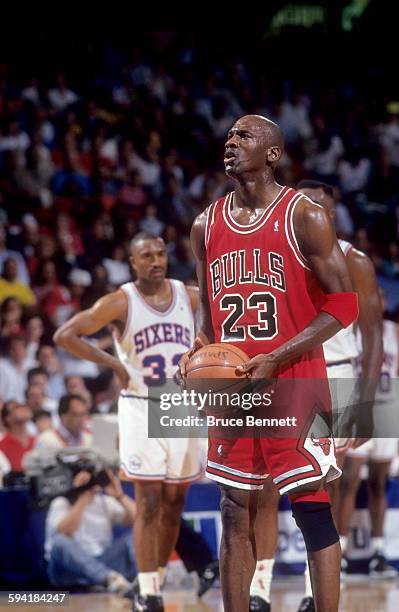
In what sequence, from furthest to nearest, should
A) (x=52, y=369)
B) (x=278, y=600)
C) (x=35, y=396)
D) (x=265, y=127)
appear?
(x=52, y=369) < (x=35, y=396) < (x=278, y=600) < (x=265, y=127)

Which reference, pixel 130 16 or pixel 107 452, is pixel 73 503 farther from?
pixel 130 16

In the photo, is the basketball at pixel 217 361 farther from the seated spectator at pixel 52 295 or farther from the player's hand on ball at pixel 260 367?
the seated spectator at pixel 52 295

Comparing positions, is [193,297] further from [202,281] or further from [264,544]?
[202,281]

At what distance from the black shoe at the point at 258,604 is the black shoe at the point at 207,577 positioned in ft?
4.87

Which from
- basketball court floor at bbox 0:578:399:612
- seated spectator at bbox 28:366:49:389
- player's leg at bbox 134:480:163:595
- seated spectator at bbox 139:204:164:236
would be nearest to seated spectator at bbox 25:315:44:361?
seated spectator at bbox 28:366:49:389

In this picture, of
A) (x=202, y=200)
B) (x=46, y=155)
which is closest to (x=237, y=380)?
(x=46, y=155)

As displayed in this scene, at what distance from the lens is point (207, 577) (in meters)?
6.90

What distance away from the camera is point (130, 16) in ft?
50.3

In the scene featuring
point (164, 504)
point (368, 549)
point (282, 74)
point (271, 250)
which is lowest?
point (368, 549)

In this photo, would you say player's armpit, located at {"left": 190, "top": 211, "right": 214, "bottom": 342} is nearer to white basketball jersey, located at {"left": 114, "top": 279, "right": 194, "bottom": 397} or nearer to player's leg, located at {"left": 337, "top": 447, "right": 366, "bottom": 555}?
white basketball jersey, located at {"left": 114, "top": 279, "right": 194, "bottom": 397}

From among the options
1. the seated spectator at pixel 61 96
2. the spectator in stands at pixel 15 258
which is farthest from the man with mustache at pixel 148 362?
the seated spectator at pixel 61 96

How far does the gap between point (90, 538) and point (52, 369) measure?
2766mm

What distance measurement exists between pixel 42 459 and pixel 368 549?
2.49 meters

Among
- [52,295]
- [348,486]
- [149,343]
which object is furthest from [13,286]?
[149,343]
